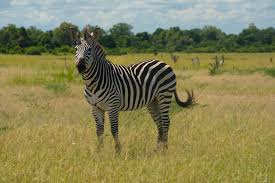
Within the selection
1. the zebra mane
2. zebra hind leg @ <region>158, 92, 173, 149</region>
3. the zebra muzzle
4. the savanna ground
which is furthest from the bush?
the zebra muzzle

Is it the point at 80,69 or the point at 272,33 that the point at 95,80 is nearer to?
the point at 80,69

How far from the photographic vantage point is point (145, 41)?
3364 inches

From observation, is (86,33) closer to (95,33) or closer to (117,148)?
(95,33)

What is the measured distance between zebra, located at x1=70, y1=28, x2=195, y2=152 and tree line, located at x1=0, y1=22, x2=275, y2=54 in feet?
126

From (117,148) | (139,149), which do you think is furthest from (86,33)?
(139,149)

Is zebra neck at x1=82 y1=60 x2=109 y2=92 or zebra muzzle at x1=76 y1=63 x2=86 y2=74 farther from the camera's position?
zebra neck at x1=82 y1=60 x2=109 y2=92

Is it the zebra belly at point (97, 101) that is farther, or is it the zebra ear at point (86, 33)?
the zebra belly at point (97, 101)

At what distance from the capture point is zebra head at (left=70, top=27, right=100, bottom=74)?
669 centimetres

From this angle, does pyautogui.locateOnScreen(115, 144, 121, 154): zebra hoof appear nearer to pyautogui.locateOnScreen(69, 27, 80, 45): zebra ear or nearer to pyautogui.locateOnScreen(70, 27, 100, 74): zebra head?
pyautogui.locateOnScreen(70, 27, 100, 74): zebra head

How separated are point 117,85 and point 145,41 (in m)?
78.4

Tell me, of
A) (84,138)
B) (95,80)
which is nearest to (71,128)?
(84,138)

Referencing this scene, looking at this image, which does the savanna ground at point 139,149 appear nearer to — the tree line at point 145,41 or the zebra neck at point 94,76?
the zebra neck at point 94,76

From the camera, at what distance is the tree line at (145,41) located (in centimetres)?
6494

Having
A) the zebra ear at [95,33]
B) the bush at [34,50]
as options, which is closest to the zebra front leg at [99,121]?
the zebra ear at [95,33]
